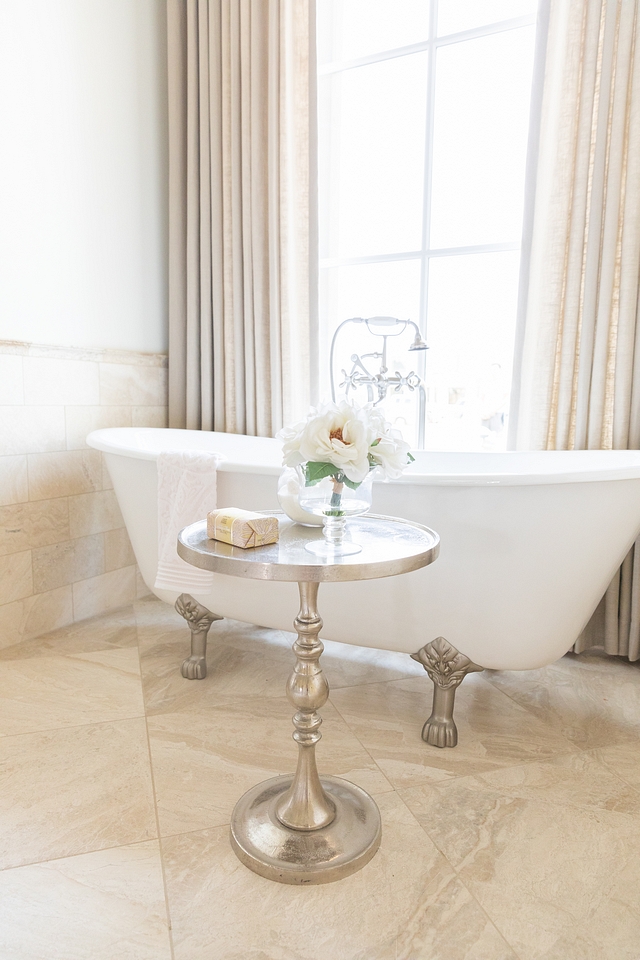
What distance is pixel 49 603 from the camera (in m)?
2.43

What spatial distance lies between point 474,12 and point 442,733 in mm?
2698

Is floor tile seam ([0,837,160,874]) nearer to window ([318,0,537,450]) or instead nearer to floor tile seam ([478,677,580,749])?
floor tile seam ([478,677,580,749])

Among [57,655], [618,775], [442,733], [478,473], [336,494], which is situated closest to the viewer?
[336,494]

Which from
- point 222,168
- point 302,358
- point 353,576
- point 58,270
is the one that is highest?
point 222,168

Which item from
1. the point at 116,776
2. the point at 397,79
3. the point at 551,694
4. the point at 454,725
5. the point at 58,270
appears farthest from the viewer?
the point at 397,79

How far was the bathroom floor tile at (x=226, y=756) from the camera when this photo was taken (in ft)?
4.59

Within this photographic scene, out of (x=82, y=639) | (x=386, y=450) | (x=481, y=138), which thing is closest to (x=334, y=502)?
(x=386, y=450)

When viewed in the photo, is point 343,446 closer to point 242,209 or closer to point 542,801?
point 542,801

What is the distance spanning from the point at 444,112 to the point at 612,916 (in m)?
2.77

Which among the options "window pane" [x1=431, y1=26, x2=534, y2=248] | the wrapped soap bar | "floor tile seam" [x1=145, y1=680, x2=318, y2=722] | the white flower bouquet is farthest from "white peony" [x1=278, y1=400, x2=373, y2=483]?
"window pane" [x1=431, y1=26, x2=534, y2=248]

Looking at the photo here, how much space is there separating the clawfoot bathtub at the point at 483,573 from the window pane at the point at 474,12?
1.83 metres

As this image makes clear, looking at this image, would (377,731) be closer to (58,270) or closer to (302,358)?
(302,358)

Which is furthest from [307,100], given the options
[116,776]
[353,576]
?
[116,776]

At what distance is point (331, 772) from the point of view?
4.95ft
